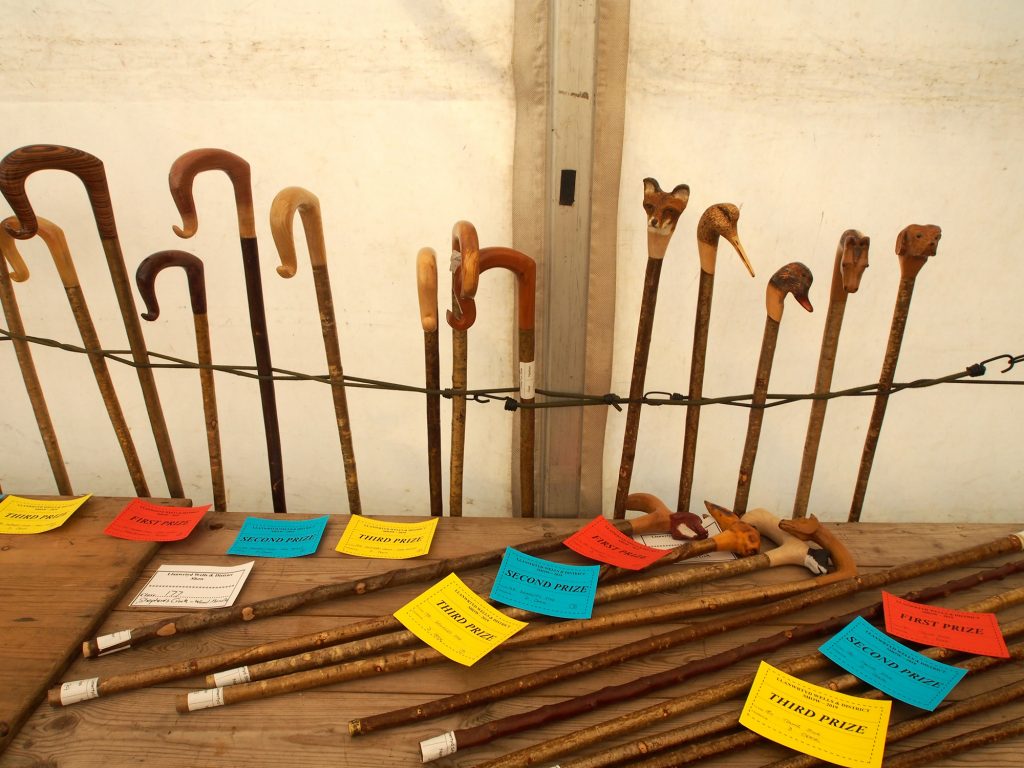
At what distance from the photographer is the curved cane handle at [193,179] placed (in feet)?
4.32

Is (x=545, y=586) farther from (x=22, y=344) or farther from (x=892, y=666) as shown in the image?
(x=22, y=344)

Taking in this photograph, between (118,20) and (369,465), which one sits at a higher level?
(118,20)

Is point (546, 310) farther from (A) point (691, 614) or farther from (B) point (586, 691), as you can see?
(B) point (586, 691)

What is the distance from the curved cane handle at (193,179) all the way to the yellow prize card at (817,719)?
134 cm

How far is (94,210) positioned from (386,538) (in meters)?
0.95

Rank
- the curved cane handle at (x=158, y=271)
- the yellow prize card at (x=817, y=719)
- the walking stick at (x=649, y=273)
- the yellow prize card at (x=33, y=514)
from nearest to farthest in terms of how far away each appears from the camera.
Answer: the yellow prize card at (x=817, y=719), the walking stick at (x=649, y=273), the curved cane handle at (x=158, y=271), the yellow prize card at (x=33, y=514)

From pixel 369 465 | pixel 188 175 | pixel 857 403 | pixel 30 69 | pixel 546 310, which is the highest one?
pixel 30 69

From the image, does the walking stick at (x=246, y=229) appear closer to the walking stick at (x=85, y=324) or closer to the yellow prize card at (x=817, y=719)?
the walking stick at (x=85, y=324)

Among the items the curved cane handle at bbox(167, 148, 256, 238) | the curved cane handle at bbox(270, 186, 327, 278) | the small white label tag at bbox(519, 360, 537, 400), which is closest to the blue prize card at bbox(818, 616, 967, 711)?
the small white label tag at bbox(519, 360, 537, 400)

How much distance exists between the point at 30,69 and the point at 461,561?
1.58m

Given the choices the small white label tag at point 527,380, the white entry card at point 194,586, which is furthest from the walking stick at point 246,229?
the small white label tag at point 527,380

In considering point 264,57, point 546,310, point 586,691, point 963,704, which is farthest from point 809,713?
point 264,57

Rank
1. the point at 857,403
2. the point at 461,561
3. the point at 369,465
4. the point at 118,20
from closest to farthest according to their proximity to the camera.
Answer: the point at 461,561, the point at 118,20, the point at 857,403, the point at 369,465

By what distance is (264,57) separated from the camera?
1.60 meters
